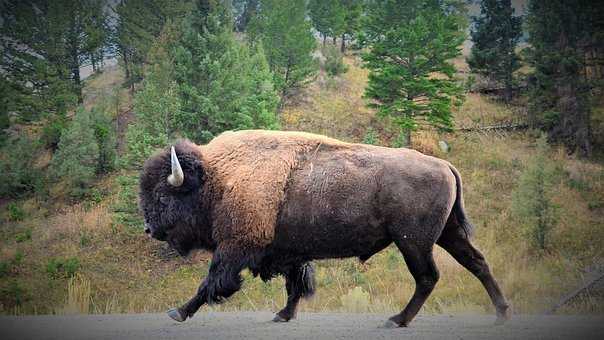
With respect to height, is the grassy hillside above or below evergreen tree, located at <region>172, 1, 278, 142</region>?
below

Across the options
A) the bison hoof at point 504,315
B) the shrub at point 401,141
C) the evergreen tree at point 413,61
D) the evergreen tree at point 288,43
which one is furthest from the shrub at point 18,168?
the bison hoof at point 504,315

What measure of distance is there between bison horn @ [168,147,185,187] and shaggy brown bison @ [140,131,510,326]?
1 centimetres

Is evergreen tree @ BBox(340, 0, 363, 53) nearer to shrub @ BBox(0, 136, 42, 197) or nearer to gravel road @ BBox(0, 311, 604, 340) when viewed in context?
shrub @ BBox(0, 136, 42, 197)

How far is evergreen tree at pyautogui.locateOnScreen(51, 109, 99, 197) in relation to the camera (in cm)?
3092

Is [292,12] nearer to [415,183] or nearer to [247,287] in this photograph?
[247,287]

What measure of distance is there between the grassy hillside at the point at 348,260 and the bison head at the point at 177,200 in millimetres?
3069

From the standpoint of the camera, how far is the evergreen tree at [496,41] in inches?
1576

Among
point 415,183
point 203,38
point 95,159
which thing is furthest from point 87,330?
point 95,159

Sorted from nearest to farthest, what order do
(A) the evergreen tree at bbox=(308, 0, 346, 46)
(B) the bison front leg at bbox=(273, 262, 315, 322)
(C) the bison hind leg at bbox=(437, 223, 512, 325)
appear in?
(C) the bison hind leg at bbox=(437, 223, 512, 325)
(B) the bison front leg at bbox=(273, 262, 315, 322)
(A) the evergreen tree at bbox=(308, 0, 346, 46)

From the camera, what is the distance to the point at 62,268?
22406 millimetres

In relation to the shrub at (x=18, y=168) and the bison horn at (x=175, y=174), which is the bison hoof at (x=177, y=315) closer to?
the bison horn at (x=175, y=174)

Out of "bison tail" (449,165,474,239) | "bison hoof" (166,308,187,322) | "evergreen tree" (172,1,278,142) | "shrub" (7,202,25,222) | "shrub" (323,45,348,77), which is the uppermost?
"shrub" (323,45,348,77)

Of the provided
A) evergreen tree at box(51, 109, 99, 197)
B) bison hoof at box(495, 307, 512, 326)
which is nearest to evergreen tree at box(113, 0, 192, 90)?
evergreen tree at box(51, 109, 99, 197)

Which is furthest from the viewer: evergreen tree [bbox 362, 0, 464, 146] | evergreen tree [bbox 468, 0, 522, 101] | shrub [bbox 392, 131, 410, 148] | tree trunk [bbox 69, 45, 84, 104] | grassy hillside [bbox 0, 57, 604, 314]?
evergreen tree [bbox 468, 0, 522, 101]
